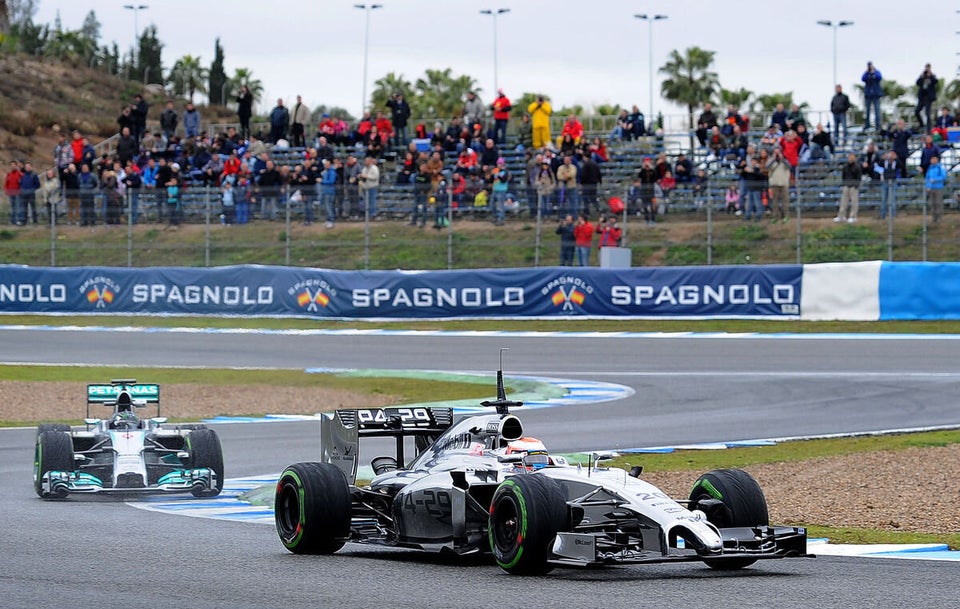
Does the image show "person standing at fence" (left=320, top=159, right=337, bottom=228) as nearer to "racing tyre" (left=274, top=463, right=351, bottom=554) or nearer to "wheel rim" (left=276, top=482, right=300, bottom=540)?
"wheel rim" (left=276, top=482, right=300, bottom=540)

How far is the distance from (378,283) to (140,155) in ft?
42.0

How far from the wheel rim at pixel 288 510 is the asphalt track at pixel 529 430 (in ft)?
0.58

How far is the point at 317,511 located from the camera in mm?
11000

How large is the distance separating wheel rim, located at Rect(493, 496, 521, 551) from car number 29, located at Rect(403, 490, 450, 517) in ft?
2.80

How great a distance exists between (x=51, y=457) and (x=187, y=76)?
76842mm

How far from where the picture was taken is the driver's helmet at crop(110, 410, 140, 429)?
52.7 ft

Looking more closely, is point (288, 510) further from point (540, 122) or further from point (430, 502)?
point (540, 122)

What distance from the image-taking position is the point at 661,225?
36.2 meters

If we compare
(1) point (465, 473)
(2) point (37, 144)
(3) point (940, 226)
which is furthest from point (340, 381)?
(2) point (37, 144)

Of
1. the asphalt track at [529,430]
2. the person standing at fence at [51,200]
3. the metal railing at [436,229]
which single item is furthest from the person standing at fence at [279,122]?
the asphalt track at [529,430]

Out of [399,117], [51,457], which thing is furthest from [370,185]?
[51,457]

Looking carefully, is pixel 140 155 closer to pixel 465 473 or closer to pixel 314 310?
pixel 314 310

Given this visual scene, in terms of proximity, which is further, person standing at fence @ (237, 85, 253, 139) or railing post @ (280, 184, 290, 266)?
person standing at fence @ (237, 85, 253, 139)

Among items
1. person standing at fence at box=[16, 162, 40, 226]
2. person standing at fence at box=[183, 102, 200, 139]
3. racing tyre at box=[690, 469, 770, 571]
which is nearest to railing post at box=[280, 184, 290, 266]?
person standing at fence at box=[16, 162, 40, 226]
